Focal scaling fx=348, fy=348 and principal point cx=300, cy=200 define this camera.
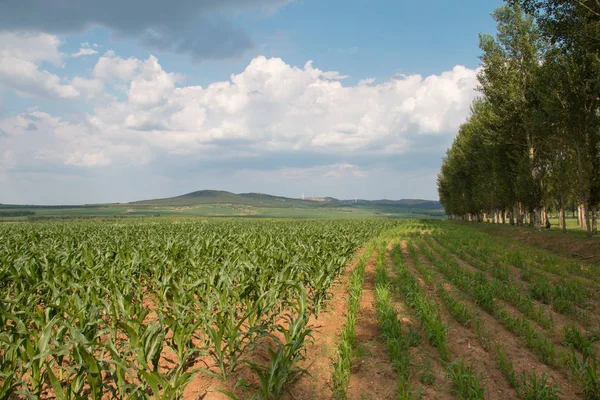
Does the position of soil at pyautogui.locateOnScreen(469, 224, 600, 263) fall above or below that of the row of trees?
below

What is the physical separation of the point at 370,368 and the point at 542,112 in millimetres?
29675

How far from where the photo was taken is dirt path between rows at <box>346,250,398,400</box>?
15.9 ft

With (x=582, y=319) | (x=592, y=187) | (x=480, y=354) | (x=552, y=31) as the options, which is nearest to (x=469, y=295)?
(x=582, y=319)

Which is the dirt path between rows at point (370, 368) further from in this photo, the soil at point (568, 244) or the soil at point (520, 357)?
the soil at point (568, 244)

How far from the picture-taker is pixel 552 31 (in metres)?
20.0

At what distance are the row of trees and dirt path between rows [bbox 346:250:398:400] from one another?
60.9 ft

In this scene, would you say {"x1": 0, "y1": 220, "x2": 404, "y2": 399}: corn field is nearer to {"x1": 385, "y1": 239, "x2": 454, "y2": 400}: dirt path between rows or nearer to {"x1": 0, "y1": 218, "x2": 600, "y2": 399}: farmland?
{"x1": 0, "y1": 218, "x2": 600, "y2": 399}: farmland

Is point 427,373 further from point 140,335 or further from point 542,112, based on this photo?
point 542,112

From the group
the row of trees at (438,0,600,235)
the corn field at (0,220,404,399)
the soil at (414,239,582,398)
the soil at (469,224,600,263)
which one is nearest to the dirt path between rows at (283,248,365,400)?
the corn field at (0,220,404,399)

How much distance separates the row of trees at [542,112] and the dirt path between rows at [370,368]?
1856 centimetres

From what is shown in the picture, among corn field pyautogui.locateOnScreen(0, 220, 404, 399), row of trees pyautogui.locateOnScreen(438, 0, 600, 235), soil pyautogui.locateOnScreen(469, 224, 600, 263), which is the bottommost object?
soil pyautogui.locateOnScreen(469, 224, 600, 263)

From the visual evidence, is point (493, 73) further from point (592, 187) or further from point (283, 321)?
point (283, 321)

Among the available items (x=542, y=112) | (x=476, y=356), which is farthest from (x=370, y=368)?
(x=542, y=112)

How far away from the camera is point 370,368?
550cm
